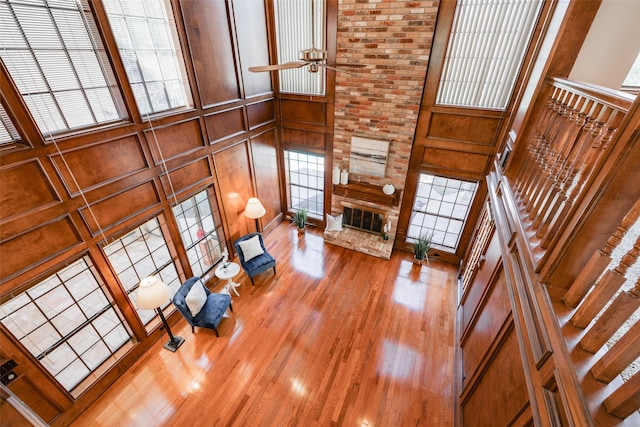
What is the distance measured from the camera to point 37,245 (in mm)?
2662

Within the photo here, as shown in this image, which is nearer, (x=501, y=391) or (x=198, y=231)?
(x=501, y=391)

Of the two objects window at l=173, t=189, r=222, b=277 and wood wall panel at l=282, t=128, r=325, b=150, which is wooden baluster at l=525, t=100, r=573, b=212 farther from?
window at l=173, t=189, r=222, b=277

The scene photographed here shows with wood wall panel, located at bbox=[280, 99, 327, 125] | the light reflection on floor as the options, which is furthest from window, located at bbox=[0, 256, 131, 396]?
wood wall panel, located at bbox=[280, 99, 327, 125]

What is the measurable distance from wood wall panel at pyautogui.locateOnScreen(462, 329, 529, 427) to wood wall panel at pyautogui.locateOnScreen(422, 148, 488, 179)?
130 inches

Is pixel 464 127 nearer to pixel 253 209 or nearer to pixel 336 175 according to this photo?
pixel 336 175

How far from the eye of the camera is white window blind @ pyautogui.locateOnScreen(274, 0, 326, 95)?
15.7 feet

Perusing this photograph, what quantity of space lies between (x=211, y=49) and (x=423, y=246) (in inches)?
202

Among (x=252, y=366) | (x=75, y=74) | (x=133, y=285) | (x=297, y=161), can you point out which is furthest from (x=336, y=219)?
(x=75, y=74)

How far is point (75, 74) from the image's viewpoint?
9.04 feet

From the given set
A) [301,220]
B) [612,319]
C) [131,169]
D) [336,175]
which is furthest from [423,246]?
[131,169]

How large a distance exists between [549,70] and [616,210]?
1.97 m

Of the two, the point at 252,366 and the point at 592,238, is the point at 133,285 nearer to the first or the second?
the point at 252,366

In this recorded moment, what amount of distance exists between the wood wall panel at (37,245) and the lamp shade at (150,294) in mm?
844

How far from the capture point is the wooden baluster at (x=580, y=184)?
1473mm
